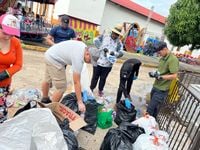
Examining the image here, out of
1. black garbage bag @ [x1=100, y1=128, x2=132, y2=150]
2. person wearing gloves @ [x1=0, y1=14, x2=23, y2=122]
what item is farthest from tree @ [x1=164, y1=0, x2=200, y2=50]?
person wearing gloves @ [x1=0, y1=14, x2=23, y2=122]

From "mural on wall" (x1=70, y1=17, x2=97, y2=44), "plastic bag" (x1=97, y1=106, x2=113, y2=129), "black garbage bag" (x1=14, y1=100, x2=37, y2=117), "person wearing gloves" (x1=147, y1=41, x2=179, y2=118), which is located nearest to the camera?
"black garbage bag" (x1=14, y1=100, x2=37, y2=117)

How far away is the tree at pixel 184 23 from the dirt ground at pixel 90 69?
122 inches

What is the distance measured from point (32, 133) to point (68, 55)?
1.63m

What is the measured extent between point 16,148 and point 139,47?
19.5 m

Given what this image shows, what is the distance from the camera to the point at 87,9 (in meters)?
23.6

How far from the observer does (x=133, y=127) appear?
3775 mm

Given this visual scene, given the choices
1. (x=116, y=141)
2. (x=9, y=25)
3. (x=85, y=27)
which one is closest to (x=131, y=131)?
(x=116, y=141)

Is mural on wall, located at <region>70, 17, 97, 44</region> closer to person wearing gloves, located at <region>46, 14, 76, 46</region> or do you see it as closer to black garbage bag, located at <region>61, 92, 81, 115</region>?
person wearing gloves, located at <region>46, 14, 76, 46</region>

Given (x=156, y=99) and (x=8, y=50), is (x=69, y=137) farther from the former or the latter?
(x=156, y=99)

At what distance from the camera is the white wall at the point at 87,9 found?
76.0ft

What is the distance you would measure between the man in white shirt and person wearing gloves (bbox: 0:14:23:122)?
2.34 ft

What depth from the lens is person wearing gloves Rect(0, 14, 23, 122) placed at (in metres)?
2.98

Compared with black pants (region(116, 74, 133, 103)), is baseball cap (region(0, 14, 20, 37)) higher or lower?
higher

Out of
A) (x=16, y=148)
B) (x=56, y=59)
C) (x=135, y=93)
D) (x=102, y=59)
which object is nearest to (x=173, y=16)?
(x=135, y=93)
